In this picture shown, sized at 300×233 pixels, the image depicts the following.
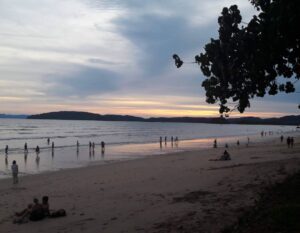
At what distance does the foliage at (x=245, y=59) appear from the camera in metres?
10.5

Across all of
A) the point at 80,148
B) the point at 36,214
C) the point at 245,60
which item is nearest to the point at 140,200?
the point at 36,214

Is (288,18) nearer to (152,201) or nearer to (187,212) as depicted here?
(187,212)

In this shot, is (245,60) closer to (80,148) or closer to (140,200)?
(140,200)

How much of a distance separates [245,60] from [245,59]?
0.03m

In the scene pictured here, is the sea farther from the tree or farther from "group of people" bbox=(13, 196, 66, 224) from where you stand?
the tree

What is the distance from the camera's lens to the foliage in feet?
34.3

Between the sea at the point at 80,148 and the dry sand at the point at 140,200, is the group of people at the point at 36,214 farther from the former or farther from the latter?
the sea at the point at 80,148

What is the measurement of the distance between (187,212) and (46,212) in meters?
4.44

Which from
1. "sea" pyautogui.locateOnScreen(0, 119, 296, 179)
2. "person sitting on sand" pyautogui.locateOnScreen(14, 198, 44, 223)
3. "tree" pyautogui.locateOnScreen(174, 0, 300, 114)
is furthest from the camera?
"sea" pyautogui.locateOnScreen(0, 119, 296, 179)

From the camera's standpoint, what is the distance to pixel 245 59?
37.2 feet

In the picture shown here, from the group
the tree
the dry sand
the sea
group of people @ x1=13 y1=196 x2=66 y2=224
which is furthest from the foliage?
the sea

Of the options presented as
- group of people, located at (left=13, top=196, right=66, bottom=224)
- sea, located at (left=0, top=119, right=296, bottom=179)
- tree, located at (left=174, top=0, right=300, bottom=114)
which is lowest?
sea, located at (left=0, top=119, right=296, bottom=179)

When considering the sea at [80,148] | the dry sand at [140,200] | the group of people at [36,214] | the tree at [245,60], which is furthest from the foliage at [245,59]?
the sea at [80,148]

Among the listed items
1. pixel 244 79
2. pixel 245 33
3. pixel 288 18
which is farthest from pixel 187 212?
pixel 288 18
